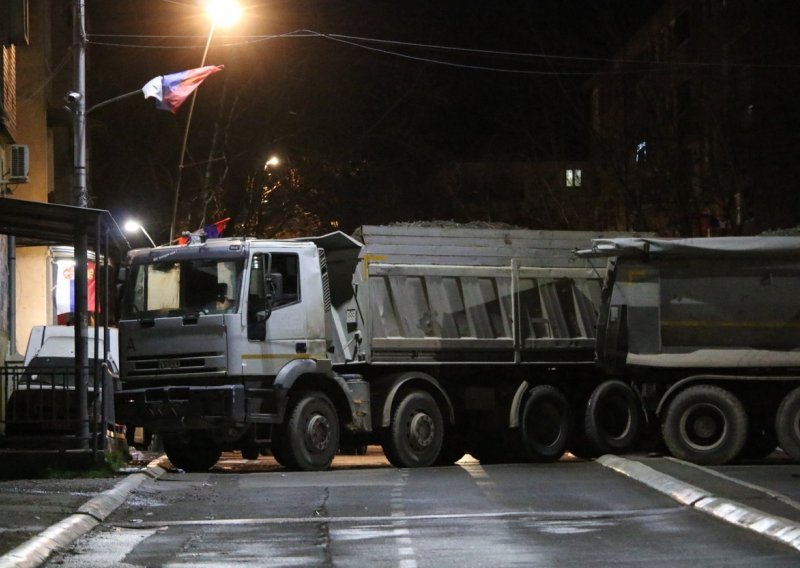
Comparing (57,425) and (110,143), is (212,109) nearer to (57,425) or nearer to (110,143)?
(110,143)

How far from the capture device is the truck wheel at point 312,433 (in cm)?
1733

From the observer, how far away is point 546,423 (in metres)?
20.2

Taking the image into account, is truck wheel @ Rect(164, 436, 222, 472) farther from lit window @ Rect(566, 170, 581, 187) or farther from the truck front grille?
lit window @ Rect(566, 170, 581, 187)

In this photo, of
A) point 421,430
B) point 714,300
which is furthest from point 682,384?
point 421,430

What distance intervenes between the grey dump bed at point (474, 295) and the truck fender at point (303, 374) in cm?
66

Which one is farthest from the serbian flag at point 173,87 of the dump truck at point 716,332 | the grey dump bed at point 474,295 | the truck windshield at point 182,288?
the dump truck at point 716,332

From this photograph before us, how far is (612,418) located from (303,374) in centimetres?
520

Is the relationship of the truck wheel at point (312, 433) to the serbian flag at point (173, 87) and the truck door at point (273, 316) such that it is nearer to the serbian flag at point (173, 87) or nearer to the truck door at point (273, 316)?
the truck door at point (273, 316)

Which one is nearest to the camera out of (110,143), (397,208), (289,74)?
(289,74)

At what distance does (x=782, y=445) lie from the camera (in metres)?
17.5

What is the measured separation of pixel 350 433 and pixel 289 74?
21212mm

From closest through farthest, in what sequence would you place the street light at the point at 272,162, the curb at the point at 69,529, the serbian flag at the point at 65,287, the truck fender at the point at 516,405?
the curb at the point at 69,529 → the truck fender at the point at 516,405 → the serbian flag at the point at 65,287 → the street light at the point at 272,162

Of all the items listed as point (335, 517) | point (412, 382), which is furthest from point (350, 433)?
point (335, 517)

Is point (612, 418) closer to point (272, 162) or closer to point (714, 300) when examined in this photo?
point (714, 300)
